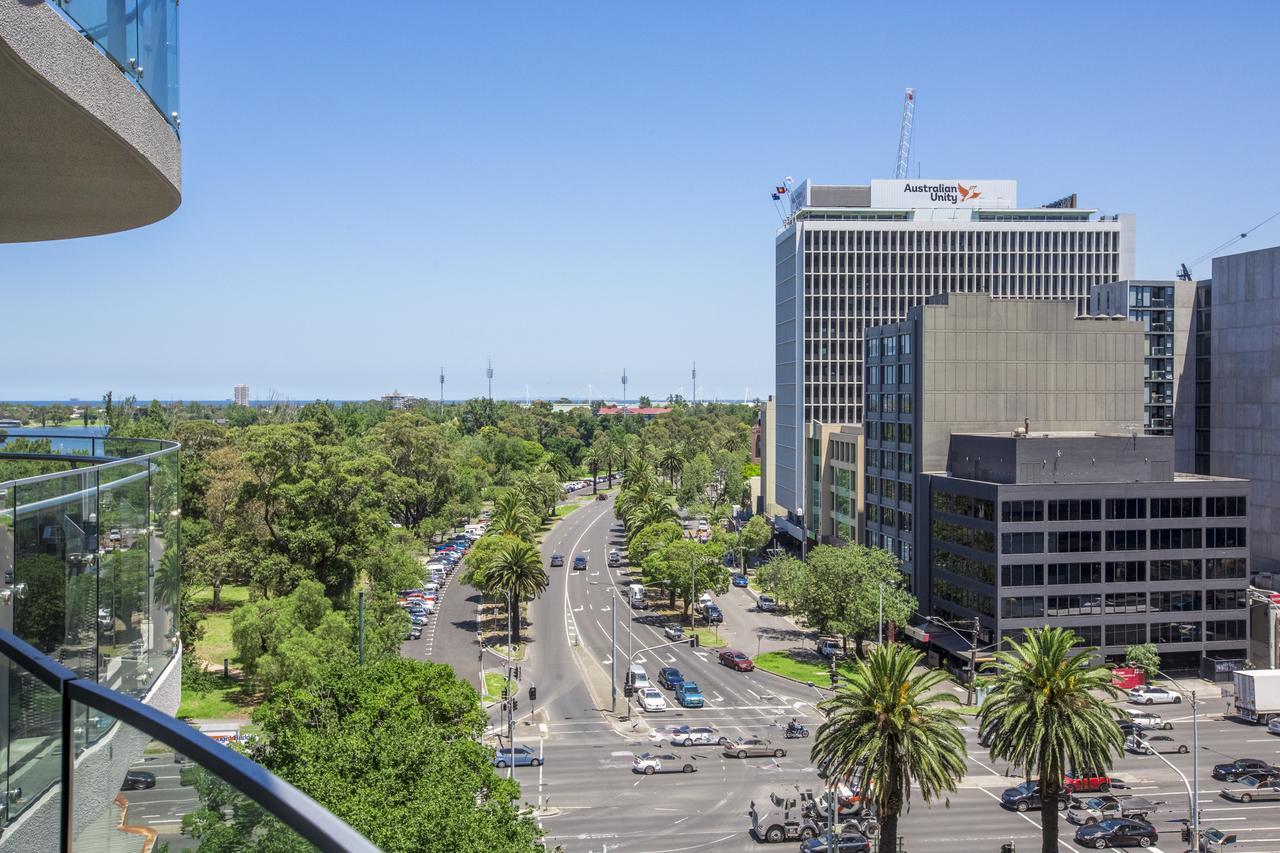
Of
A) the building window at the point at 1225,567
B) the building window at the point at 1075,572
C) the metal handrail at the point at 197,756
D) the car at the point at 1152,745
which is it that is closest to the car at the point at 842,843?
the car at the point at 1152,745

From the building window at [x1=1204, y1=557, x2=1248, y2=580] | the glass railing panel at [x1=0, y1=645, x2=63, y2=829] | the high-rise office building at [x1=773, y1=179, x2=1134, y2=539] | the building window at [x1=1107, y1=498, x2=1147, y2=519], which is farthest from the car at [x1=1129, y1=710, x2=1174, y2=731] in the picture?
the glass railing panel at [x1=0, y1=645, x2=63, y2=829]

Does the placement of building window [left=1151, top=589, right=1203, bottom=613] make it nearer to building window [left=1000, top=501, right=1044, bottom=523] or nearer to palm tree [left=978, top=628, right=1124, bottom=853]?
building window [left=1000, top=501, right=1044, bottom=523]

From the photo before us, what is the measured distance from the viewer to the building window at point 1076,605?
2267 inches

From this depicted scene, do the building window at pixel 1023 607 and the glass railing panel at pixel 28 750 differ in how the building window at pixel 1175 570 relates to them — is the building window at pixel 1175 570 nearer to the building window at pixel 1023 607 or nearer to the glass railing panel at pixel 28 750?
the building window at pixel 1023 607

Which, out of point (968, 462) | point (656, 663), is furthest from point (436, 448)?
point (968, 462)

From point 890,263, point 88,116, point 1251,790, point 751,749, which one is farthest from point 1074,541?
point 88,116

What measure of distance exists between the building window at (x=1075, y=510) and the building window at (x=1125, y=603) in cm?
480

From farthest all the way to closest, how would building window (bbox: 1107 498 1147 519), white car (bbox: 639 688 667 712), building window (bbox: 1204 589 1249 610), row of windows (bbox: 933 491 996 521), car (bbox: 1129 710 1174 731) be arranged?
1. building window (bbox: 1204 589 1249 610)
2. row of windows (bbox: 933 491 996 521)
3. building window (bbox: 1107 498 1147 519)
4. white car (bbox: 639 688 667 712)
5. car (bbox: 1129 710 1174 731)

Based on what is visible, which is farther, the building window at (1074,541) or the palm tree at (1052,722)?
the building window at (1074,541)

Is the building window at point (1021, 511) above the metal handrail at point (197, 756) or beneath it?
beneath

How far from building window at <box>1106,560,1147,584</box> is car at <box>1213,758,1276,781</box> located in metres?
16.2

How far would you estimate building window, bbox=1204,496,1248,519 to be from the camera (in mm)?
58938

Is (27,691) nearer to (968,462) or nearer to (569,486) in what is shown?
(968,462)

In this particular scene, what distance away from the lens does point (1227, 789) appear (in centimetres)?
4119
